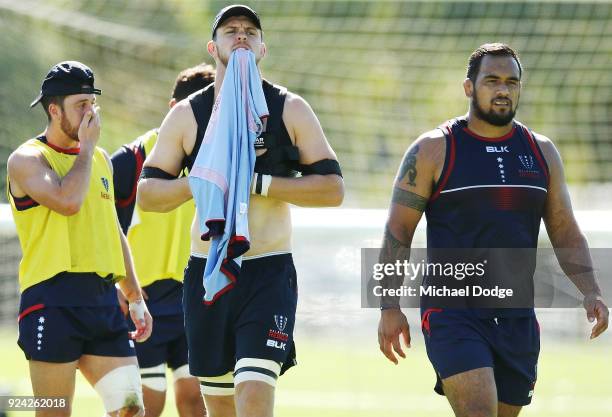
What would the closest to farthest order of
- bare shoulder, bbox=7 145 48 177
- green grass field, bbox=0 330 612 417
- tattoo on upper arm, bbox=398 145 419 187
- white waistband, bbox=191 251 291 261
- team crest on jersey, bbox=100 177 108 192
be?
white waistband, bbox=191 251 291 261, tattoo on upper arm, bbox=398 145 419 187, bare shoulder, bbox=7 145 48 177, team crest on jersey, bbox=100 177 108 192, green grass field, bbox=0 330 612 417

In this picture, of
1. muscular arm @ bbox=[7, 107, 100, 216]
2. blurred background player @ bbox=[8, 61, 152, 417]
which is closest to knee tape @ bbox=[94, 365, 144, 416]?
blurred background player @ bbox=[8, 61, 152, 417]

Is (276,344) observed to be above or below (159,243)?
below

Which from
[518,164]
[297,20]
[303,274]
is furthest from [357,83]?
[518,164]

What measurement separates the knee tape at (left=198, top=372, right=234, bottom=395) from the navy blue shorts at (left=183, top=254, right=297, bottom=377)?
3 centimetres

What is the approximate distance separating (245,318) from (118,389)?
106 cm

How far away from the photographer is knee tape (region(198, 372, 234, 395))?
6324mm

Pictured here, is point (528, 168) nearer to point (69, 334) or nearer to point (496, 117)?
point (496, 117)

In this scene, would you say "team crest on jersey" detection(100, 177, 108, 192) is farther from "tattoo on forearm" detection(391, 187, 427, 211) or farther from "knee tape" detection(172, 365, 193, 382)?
"tattoo on forearm" detection(391, 187, 427, 211)

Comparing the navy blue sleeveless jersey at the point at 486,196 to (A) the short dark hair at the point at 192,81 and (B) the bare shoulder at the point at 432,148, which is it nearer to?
(B) the bare shoulder at the point at 432,148

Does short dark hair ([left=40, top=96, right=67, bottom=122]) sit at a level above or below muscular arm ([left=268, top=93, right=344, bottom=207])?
above

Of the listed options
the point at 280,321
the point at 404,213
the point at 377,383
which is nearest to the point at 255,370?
the point at 280,321

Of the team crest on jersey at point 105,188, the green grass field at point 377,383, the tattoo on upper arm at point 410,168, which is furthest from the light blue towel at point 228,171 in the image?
the green grass field at point 377,383

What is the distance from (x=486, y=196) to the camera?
21.1 feet

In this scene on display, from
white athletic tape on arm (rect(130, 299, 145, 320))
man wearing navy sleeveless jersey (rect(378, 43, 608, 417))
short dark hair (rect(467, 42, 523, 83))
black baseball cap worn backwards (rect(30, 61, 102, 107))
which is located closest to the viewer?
man wearing navy sleeveless jersey (rect(378, 43, 608, 417))
